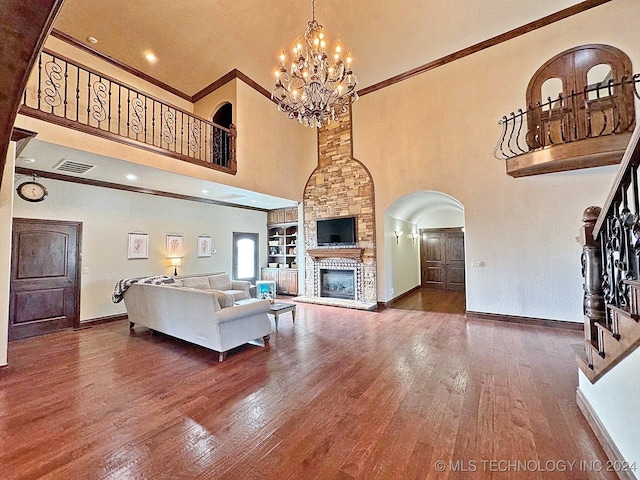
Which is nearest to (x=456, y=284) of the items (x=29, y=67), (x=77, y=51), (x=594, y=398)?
(x=594, y=398)

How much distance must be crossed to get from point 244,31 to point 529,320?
774 centimetres

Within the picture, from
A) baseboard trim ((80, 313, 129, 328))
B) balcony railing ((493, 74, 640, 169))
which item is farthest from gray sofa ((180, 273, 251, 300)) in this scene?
balcony railing ((493, 74, 640, 169))

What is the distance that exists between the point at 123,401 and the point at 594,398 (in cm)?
415

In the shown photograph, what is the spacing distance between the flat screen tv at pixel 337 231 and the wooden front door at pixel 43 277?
209 inches

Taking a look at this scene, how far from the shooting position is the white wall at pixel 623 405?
149 cm

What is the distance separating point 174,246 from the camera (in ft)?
21.5

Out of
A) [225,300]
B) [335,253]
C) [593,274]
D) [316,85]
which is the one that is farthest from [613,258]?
[335,253]

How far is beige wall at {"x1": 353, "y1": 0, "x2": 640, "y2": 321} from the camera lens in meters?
4.62

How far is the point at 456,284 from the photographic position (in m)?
8.97

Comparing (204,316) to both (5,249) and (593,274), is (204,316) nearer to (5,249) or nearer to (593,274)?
(5,249)

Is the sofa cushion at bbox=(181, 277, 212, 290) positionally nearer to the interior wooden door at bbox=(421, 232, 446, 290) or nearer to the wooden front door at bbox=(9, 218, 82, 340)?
the wooden front door at bbox=(9, 218, 82, 340)

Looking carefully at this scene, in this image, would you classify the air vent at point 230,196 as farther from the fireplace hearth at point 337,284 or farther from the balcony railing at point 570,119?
the balcony railing at point 570,119

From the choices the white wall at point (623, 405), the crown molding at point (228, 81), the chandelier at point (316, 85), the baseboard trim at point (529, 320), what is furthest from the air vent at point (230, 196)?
the white wall at point (623, 405)

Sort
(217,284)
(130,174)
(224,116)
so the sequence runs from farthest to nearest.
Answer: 1. (224,116)
2. (217,284)
3. (130,174)
